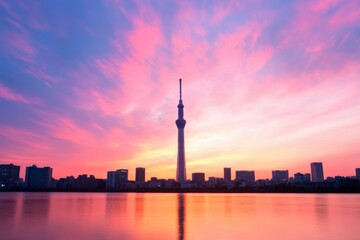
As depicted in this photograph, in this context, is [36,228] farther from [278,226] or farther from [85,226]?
[278,226]

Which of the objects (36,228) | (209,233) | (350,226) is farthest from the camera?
(350,226)

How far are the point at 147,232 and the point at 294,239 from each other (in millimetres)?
16830

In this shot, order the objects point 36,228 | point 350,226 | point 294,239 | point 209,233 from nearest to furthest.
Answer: point 294,239 → point 209,233 → point 36,228 → point 350,226

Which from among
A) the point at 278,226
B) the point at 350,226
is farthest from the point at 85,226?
the point at 350,226

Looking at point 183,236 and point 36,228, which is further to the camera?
point 36,228

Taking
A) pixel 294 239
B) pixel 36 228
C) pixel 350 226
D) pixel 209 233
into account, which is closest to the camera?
pixel 294 239

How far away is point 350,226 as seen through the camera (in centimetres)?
4709

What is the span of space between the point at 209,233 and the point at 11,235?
2198 cm

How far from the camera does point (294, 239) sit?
36062mm

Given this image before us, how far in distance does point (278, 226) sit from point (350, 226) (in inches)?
403

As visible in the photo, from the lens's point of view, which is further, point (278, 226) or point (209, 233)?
point (278, 226)

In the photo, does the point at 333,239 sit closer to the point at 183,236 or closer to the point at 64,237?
the point at 183,236

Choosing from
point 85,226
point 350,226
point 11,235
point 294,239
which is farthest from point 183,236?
point 350,226

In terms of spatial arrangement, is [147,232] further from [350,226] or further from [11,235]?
[350,226]
